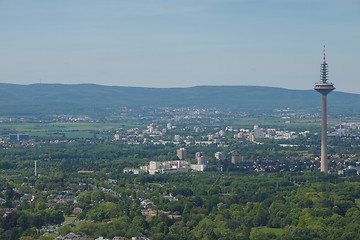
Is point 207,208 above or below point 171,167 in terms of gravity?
above

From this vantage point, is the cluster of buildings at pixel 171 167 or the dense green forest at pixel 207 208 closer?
the dense green forest at pixel 207 208

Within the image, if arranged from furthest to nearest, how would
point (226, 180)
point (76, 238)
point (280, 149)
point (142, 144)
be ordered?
point (142, 144)
point (280, 149)
point (226, 180)
point (76, 238)

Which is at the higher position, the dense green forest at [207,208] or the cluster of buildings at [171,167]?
the dense green forest at [207,208]

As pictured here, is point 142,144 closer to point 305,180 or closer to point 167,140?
point 167,140

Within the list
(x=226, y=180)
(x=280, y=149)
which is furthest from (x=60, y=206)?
(x=280, y=149)

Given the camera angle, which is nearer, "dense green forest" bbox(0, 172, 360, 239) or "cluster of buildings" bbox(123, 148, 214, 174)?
"dense green forest" bbox(0, 172, 360, 239)

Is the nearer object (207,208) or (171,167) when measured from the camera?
(207,208)

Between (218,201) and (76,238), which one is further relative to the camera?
(218,201)

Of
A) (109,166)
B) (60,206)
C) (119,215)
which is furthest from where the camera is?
(109,166)

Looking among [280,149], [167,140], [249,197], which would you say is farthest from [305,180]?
[167,140]

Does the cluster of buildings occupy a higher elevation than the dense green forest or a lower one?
lower
